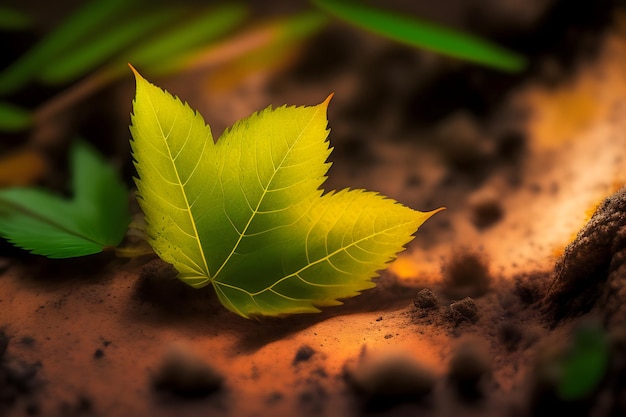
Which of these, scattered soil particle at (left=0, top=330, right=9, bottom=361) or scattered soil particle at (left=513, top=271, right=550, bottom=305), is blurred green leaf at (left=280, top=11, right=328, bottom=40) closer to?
scattered soil particle at (left=513, top=271, right=550, bottom=305)

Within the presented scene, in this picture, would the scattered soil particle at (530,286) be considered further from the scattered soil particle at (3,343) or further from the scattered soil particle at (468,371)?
the scattered soil particle at (3,343)

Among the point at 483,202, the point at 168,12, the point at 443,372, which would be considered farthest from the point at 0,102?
the point at 443,372

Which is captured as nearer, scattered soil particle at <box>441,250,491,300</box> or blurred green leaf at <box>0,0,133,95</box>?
scattered soil particle at <box>441,250,491,300</box>

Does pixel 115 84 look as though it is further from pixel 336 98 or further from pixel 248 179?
pixel 248 179

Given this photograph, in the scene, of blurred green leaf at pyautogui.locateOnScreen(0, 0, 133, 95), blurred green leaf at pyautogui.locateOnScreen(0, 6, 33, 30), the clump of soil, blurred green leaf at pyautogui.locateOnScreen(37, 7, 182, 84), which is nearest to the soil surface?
the clump of soil

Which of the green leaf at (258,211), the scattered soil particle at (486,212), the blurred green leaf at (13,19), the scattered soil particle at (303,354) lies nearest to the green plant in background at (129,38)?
the blurred green leaf at (13,19)
